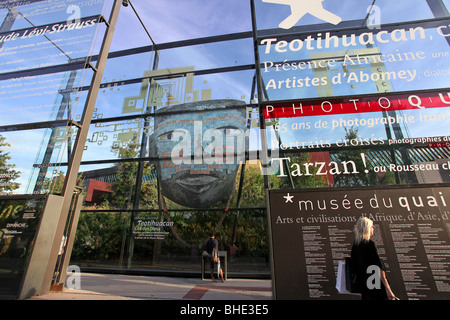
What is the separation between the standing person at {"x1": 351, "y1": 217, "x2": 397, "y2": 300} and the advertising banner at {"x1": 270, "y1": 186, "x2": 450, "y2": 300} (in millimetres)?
296

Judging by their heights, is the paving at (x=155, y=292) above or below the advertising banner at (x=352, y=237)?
below

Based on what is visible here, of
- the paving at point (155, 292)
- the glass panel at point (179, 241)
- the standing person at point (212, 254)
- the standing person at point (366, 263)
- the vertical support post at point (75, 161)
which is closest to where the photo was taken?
the standing person at point (366, 263)

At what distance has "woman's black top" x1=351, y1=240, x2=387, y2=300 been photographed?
2.06 metres

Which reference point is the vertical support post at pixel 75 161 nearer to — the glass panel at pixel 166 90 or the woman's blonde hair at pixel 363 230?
the glass panel at pixel 166 90

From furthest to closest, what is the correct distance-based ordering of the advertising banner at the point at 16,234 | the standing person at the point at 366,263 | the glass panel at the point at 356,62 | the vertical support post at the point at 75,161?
the vertical support post at the point at 75,161
the advertising banner at the point at 16,234
the glass panel at the point at 356,62
the standing person at the point at 366,263

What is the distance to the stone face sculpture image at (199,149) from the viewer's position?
22.9 ft

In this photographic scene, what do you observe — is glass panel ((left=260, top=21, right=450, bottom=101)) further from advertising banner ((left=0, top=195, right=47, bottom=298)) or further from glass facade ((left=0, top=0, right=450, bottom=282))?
advertising banner ((left=0, top=195, right=47, bottom=298))

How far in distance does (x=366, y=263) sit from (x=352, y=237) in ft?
1.47

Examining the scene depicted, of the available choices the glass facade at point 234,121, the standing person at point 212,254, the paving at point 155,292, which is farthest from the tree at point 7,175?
the standing person at point 212,254

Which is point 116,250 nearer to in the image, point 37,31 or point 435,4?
point 37,31

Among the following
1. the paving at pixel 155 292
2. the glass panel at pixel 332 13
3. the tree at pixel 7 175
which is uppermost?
the glass panel at pixel 332 13

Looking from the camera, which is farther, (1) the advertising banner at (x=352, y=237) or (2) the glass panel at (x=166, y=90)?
(2) the glass panel at (x=166, y=90)

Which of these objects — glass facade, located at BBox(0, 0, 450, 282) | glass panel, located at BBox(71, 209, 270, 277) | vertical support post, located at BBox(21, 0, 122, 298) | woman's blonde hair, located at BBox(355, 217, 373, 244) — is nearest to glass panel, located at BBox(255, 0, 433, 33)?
glass facade, located at BBox(0, 0, 450, 282)

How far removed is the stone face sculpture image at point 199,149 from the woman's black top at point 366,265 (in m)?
4.89
